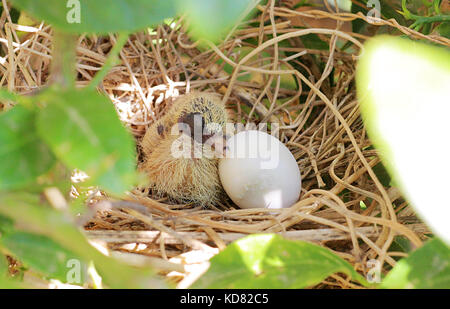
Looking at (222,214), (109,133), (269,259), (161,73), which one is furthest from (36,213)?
(161,73)

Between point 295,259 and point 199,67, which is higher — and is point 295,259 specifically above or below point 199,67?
below

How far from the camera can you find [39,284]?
528 mm

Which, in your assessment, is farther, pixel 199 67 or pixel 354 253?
pixel 199 67

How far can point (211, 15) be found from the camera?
27 cm

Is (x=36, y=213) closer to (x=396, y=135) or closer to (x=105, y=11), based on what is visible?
(x=105, y=11)

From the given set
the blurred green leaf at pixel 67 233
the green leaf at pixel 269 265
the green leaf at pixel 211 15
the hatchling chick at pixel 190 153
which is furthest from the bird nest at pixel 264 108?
the green leaf at pixel 211 15

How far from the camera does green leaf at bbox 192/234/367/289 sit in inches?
17.6

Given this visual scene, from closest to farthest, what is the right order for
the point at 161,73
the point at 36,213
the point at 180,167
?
the point at 36,213
the point at 180,167
the point at 161,73

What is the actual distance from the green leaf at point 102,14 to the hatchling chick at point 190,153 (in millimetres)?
642

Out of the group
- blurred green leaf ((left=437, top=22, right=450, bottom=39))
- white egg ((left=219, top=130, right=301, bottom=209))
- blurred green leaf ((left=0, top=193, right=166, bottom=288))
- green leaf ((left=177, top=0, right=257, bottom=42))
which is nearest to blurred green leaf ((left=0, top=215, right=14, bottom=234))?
blurred green leaf ((left=0, top=193, right=166, bottom=288))

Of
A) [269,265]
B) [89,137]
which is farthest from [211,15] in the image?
[269,265]

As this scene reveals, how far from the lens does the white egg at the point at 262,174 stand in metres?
0.92

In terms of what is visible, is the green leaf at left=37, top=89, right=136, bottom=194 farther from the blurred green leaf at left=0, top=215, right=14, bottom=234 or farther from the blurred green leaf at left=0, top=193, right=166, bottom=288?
the blurred green leaf at left=0, top=215, right=14, bottom=234

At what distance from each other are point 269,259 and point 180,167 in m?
0.64
